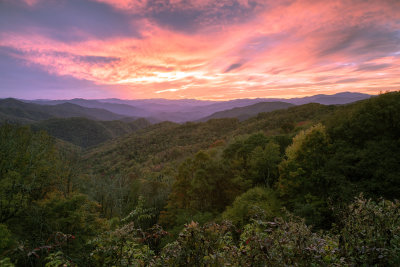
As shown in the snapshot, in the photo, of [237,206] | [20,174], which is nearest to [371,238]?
[237,206]

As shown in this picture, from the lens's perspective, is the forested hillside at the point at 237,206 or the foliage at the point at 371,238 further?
the forested hillside at the point at 237,206

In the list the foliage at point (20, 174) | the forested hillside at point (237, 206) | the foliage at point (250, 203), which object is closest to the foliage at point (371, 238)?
the forested hillside at point (237, 206)

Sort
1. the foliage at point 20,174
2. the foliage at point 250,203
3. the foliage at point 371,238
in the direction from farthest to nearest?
1. the foliage at point 250,203
2. the foliage at point 20,174
3. the foliage at point 371,238

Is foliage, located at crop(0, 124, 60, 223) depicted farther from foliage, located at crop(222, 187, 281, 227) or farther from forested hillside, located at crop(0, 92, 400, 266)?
foliage, located at crop(222, 187, 281, 227)

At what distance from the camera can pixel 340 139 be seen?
2025 centimetres

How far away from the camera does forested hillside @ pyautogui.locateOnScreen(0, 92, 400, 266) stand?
362cm

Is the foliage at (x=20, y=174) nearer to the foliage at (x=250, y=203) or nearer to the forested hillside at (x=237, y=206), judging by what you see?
the forested hillside at (x=237, y=206)

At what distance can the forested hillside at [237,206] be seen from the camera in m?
3.62

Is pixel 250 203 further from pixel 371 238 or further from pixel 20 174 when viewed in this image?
pixel 20 174

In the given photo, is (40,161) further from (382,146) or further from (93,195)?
(382,146)

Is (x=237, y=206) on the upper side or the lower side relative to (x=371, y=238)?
lower

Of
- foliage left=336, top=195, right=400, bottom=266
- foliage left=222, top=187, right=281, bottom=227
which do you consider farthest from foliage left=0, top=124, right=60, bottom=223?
foliage left=336, top=195, right=400, bottom=266

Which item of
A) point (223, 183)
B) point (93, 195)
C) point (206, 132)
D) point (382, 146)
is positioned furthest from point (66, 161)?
point (206, 132)

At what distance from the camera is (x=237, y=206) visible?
1842cm
